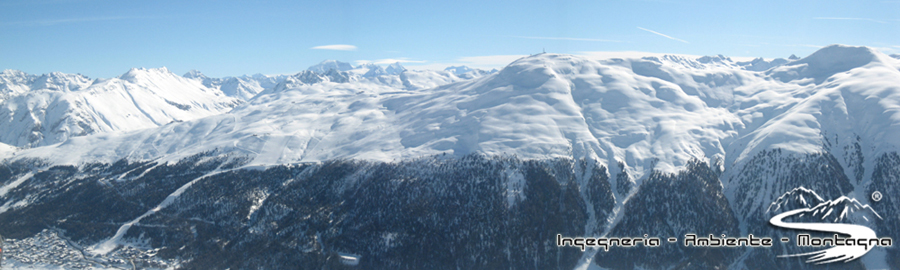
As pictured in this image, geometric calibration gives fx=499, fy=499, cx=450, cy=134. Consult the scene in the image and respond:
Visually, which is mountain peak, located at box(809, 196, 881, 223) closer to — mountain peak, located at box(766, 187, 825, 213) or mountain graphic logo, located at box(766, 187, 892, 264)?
mountain graphic logo, located at box(766, 187, 892, 264)

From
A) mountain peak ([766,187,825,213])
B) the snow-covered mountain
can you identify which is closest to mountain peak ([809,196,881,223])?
the snow-covered mountain

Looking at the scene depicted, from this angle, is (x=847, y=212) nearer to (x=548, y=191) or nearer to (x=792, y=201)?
(x=792, y=201)

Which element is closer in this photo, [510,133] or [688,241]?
[688,241]

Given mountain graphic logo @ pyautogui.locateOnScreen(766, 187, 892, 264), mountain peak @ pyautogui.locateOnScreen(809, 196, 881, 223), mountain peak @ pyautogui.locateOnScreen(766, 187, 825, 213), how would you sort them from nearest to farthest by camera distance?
A: mountain graphic logo @ pyautogui.locateOnScreen(766, 187, 892, 264), mountain peak @ pyautogui.locateOnScreen(809, 196, 881, 223), mountain peak @ pyautogui.locateOnScreen(766, 187, 825, 213)

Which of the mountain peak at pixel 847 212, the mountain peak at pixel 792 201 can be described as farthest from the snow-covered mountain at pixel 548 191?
the mountain peak at pixel 847 212

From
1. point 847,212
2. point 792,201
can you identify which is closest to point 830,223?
point 847,212

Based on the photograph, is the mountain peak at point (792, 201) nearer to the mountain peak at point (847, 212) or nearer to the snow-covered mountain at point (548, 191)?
the snow-covered mountain at point (548, 191)

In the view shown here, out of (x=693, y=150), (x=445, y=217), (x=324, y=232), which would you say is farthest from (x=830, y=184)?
(x=324, y=232)

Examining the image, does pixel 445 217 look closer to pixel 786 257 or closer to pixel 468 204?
pixel 468 204
